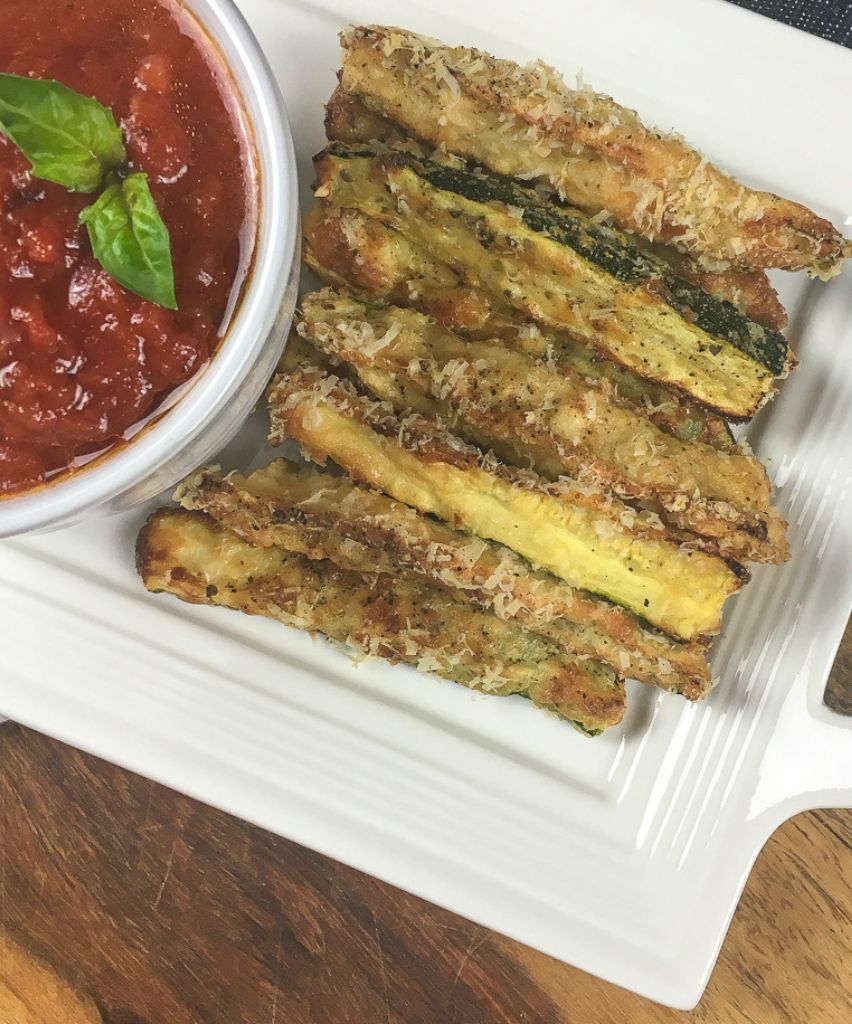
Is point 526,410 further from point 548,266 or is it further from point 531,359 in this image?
point 548,266

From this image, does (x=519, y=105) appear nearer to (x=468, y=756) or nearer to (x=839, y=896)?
(x=468, y=756)

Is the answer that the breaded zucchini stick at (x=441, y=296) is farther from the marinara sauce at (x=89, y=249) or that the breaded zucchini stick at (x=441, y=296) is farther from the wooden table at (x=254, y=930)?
the wooden table at (x=254, y=930)

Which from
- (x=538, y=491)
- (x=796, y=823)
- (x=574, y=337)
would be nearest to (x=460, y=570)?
(x=538, y=491)

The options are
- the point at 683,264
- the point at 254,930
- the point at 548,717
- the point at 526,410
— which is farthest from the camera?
the point at 254,930

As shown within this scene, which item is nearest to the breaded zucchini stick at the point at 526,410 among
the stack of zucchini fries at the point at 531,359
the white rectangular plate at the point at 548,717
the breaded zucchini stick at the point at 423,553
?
the stack of zucchini fries at the point at 531,359

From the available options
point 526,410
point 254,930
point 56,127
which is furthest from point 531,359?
point 254,930
